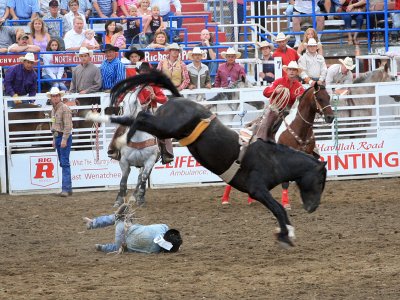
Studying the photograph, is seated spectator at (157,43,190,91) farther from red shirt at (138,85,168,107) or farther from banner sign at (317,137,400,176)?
banner sign at (317,137,400,176)

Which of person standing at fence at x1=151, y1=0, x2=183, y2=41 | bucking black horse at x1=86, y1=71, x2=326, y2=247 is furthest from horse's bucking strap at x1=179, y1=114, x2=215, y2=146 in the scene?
person standing at fence at x1=151, y1=0, x2=183, y2=41

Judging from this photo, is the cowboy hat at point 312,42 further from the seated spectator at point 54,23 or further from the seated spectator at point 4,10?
the seated spectator at point 4,10

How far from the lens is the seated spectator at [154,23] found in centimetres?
1858

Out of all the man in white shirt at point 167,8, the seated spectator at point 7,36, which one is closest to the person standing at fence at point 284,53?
the man in white shirt at point 167,8

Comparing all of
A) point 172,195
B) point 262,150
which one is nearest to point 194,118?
point 262,150

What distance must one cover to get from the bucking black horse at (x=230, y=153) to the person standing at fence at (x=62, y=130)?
5.64m

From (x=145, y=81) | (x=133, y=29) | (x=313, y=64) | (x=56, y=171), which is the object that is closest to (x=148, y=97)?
(x=56, y=171)

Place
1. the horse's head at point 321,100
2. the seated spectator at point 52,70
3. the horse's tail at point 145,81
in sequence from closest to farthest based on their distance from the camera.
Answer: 1. the horse's tail at point 145,81
2. the horse's head at point 321,100
3. the seated spectator at point 52,70

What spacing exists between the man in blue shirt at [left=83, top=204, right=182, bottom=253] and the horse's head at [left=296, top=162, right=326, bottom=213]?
1.82 metres

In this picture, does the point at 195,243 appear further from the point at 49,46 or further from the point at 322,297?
the point at 49,46

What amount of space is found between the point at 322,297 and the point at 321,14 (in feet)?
38.2

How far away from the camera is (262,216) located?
1341cm

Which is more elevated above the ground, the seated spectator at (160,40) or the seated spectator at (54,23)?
the seated spectator at (54,23)

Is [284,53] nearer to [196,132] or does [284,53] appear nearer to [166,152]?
[166,152]
